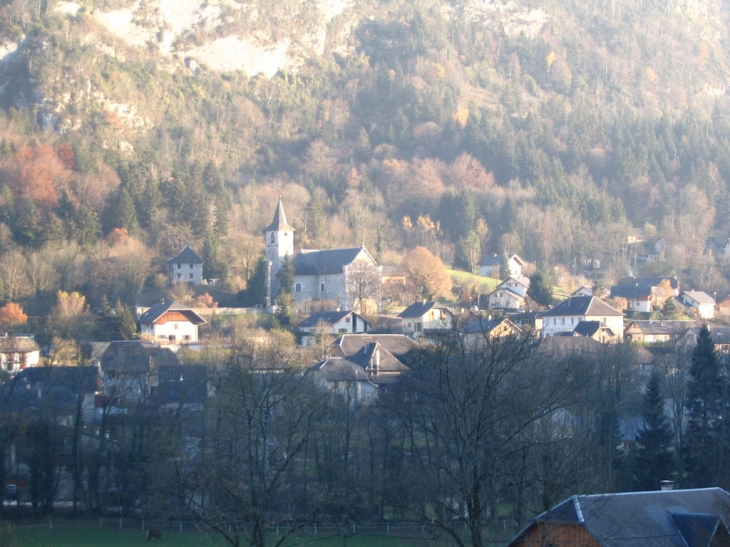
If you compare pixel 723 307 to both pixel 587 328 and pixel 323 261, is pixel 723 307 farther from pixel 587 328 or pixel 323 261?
pixel 323 261

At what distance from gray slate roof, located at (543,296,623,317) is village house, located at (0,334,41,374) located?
24.4 metres

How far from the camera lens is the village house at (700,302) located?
60.1 meters

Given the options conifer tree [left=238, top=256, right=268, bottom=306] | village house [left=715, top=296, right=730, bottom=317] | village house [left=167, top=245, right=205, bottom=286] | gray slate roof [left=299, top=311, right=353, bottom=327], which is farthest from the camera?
village house [left=715, top=296, right=730, bottom=317]

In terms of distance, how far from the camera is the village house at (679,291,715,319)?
60.1 metres

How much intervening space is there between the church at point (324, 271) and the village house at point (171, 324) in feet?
21.8

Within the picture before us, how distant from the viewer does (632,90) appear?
12488 centimetres

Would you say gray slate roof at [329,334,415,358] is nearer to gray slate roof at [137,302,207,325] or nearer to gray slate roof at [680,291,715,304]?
gray slate roof at [137,302,207,325]

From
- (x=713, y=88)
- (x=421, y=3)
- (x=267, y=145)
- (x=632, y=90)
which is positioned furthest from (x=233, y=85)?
(x=713, y=88)

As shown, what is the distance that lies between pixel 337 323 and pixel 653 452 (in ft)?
82.0

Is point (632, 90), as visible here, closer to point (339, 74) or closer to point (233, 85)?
point (339, 74)

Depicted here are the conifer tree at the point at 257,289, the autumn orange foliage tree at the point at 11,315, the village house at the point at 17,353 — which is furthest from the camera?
the conifer tree at the point at 257,289

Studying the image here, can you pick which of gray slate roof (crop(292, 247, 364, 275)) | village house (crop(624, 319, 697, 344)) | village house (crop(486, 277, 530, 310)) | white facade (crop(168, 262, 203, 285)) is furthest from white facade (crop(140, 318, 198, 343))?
village house (crop(624, 319, 697, 344))

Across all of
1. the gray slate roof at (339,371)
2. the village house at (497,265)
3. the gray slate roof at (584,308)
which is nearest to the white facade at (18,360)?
the gray slate roof at (339,371)

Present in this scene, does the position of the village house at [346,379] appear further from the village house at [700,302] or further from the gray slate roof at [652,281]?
the gray slate roof at [652,281]
